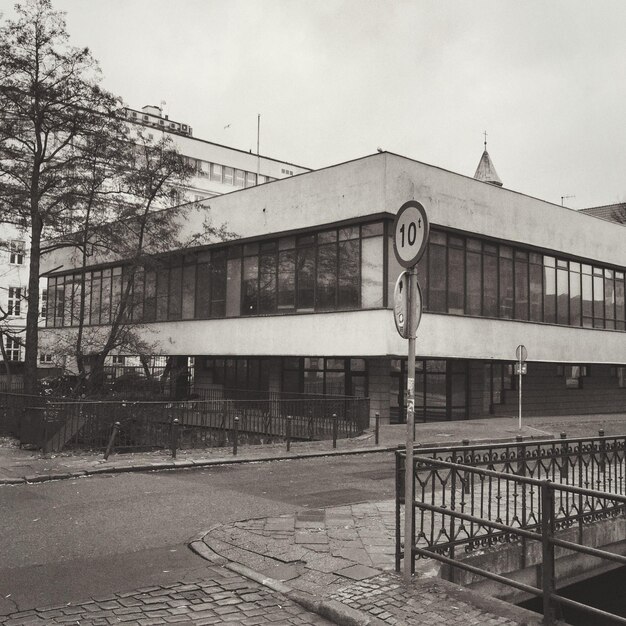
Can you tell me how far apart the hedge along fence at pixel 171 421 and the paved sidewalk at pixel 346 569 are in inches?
309

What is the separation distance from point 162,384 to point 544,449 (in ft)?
68.2

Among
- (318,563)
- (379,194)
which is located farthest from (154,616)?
(379,194)

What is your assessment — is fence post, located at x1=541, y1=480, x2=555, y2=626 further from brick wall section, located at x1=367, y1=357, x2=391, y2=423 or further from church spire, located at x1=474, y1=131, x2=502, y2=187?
church spire, located at x1=474, y1=131, x2=502, y2=187

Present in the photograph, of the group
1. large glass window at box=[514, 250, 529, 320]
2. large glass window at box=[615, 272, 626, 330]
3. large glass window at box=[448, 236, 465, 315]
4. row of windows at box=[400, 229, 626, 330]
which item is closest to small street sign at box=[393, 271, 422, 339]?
row of windows at box=[400, 229, 626, 330]

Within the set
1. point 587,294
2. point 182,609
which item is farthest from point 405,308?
point 587,294

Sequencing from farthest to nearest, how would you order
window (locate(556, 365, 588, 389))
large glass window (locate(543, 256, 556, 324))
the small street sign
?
window (locate(556, 365, 588, 389)) < large glass window (locate(543, 256, 556, 324)) < the small street sign

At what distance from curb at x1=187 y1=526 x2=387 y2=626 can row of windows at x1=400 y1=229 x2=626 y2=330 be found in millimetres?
16773

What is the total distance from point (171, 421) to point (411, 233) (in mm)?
11096

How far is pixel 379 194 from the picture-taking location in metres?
23.2

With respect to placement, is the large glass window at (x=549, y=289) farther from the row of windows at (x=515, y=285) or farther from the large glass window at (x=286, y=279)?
the large glass window at (x=286, y=279)

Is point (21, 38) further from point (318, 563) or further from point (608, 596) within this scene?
point (608, 596)

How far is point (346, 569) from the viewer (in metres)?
6.67

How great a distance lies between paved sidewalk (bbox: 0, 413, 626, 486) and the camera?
1332 centimetres

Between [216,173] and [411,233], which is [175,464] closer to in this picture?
[411,233]
